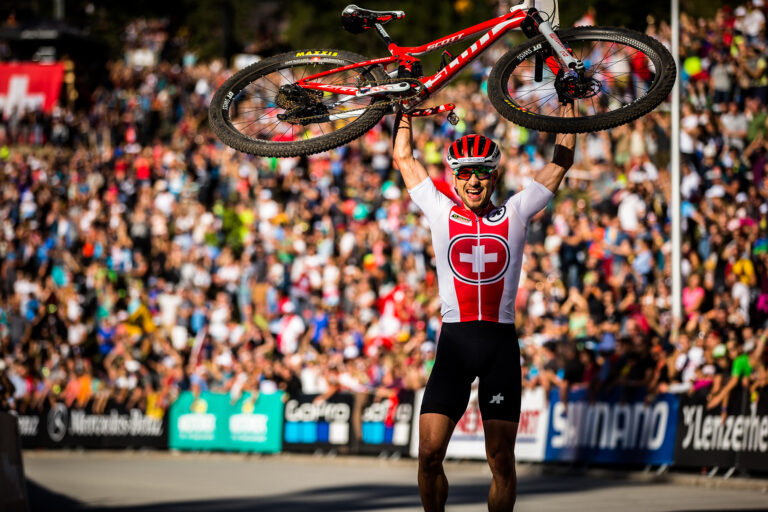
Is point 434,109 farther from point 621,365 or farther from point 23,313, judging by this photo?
point 23,313

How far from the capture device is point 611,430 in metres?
15.9

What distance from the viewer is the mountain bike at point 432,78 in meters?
7.04

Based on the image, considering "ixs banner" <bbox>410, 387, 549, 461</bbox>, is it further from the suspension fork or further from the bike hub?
the suspension fork

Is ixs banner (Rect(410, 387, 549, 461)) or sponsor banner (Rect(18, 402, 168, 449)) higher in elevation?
ixs banner (Rect(410, 387, 549, 461))

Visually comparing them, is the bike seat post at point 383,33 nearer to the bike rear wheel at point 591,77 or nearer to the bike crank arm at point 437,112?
the bike crank arm at point 437,112

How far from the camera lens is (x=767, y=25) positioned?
60.3 feet

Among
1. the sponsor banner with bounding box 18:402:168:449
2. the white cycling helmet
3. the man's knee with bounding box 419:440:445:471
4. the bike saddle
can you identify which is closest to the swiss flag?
the sponsor banner with bounding box 18:402:168:449

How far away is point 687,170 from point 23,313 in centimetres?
1447

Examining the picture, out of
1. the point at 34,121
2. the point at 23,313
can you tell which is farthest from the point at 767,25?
the point at 34,121

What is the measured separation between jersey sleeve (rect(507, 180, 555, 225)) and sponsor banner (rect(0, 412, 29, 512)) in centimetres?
443

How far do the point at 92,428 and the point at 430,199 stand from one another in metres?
17.9

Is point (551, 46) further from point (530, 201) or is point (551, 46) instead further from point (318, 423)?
point (318, 423)

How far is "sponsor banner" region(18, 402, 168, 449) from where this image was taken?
75.7 feet

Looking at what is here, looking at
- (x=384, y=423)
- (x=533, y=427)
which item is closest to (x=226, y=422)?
(x=384, y=423)
